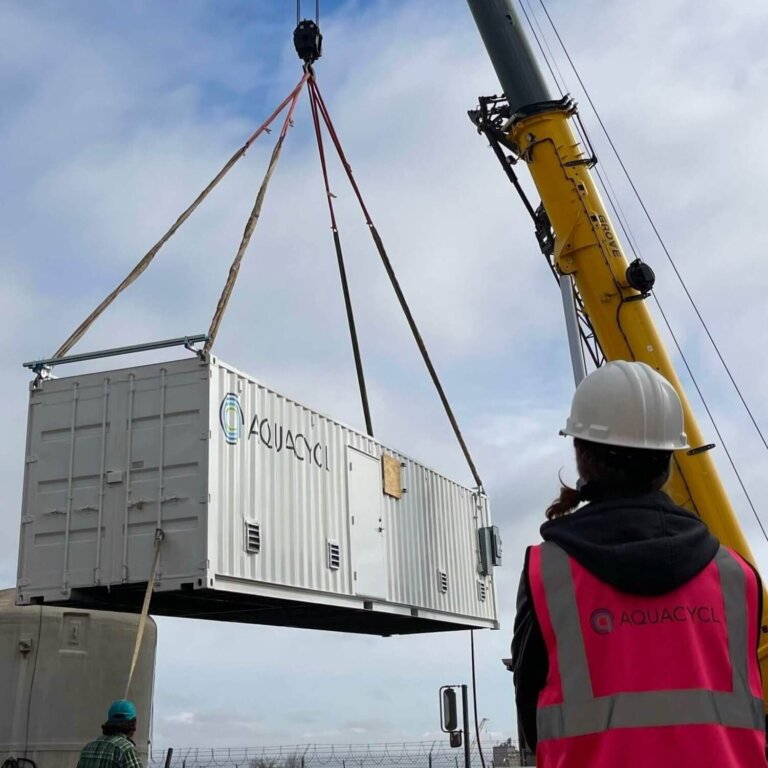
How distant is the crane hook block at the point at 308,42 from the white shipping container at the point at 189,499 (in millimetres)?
4945

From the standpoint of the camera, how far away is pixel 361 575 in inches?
417

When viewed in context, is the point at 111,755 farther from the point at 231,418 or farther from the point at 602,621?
the point at 602,621

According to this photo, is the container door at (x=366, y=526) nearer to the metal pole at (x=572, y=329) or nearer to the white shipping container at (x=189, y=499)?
Answer: the white shipping container at (x=189, y=499)

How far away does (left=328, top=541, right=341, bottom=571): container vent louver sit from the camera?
32.9 ft

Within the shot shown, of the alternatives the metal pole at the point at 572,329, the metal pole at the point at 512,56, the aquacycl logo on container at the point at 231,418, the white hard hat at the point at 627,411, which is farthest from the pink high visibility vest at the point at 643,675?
the metal pole at the point at 512,56

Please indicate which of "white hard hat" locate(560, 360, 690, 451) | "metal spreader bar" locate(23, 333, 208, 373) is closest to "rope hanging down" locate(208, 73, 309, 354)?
"metal spreader bar" locate(23, 333, 208, 373)

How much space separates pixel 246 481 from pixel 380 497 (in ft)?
9.22

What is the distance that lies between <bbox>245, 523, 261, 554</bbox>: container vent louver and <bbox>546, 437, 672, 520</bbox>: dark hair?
6762mm

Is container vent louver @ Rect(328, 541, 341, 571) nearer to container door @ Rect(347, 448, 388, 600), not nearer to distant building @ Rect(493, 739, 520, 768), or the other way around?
container door @ Rect(347, 448, 388, 600)

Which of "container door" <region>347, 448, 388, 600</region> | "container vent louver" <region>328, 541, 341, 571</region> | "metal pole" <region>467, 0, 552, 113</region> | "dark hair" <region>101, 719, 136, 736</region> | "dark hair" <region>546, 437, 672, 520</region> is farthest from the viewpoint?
"metal pole" <region>467, 0, 552, 113</region>

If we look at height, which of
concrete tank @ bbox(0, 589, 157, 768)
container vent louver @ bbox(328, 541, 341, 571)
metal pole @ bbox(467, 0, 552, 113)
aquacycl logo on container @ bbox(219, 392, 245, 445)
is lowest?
concrete tank @ bbox(0, 589, 157, 768)

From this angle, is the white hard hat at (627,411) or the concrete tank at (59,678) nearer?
the white hard hat at (627,411)

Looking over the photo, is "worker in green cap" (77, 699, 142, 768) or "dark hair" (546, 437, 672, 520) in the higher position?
"worker in green cap" (77, 699, 142, 768)

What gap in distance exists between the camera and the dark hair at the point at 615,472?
2193 millimetres
